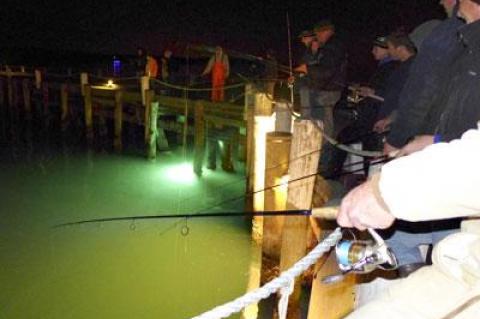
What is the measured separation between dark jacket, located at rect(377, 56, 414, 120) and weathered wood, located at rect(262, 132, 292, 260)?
1.03m

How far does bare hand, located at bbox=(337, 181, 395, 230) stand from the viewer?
1465mm

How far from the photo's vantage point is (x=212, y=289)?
6.43 m

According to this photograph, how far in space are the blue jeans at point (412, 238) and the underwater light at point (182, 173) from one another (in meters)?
8.91

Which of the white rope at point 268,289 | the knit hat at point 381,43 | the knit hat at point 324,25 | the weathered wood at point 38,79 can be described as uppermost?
the knit hat at point 324,25

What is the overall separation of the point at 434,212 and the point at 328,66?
4693 millimetres

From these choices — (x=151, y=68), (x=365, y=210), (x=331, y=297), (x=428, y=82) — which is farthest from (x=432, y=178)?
(x=151, y=68)

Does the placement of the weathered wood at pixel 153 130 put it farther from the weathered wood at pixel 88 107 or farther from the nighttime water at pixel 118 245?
the weathered wood at pixel 88 107

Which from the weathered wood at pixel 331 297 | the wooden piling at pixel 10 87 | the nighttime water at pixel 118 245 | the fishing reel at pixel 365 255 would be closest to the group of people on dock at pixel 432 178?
the fishing reel at pixel 365 255

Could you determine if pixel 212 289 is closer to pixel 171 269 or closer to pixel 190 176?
pixel 171 269

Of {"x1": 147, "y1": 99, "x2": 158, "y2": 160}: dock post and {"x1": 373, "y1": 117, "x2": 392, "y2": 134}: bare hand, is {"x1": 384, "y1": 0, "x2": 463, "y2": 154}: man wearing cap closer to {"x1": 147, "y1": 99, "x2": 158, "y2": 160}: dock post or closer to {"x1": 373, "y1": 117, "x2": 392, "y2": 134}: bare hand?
{"x1": 373, "y1": 117, "x2": 392, "y2": 134}: bare hand

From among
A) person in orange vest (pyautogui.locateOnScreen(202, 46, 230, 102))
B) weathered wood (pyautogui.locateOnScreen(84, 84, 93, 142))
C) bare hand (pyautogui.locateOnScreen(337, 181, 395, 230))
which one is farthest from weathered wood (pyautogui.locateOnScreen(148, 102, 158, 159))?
bare hand (pyautogui.locateOnScreen(337, 181, 395, 230))

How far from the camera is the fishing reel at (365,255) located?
181 cm

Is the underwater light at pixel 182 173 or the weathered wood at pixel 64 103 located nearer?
the underwater light at pixel 182 173

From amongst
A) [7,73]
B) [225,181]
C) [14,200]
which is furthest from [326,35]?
[7,73]
